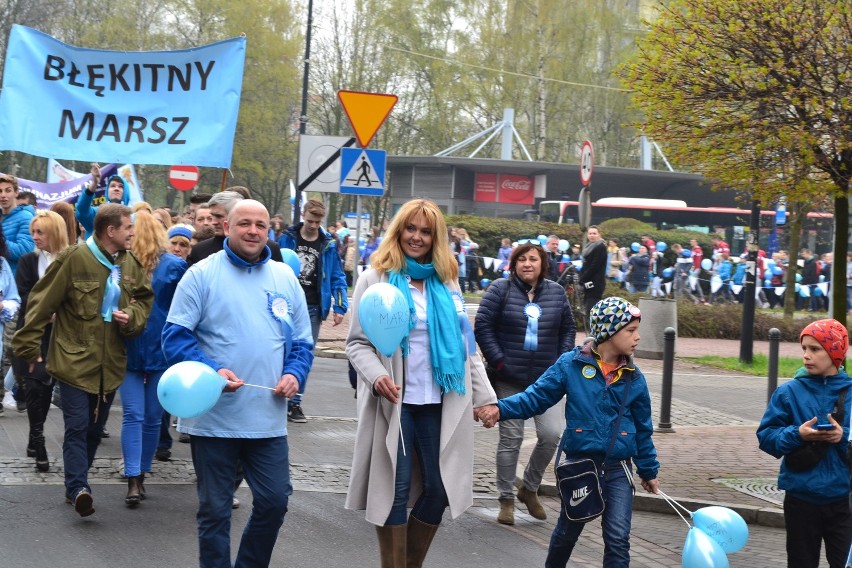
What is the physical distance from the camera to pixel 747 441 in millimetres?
10875

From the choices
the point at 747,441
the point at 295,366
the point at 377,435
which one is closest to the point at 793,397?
the point at 377,435

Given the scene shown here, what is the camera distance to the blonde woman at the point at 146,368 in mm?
7047

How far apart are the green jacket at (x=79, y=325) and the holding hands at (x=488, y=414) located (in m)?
2.46

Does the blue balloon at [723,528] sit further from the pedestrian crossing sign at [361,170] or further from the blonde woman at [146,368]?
the pedestrian crossing sign at [361,170]

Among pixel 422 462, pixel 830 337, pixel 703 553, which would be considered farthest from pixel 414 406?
pixel 830 337

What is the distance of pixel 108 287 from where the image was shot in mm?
6770

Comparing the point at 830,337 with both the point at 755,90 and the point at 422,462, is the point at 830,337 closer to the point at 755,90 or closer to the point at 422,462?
the point at 422,462

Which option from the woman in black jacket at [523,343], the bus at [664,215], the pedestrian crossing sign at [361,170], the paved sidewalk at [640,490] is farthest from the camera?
the bus at [664,215]

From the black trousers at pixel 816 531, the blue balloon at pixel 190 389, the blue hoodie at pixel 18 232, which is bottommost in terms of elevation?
the black trousers at pixel 816 531

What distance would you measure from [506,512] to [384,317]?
111 inches

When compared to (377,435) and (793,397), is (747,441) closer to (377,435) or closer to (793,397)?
(793,397)

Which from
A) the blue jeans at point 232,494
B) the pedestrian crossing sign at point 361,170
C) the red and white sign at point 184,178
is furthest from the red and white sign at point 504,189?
the blue jeans at point 232,494

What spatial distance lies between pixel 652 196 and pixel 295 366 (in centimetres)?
4777

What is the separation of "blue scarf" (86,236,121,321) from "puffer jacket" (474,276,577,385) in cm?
231
